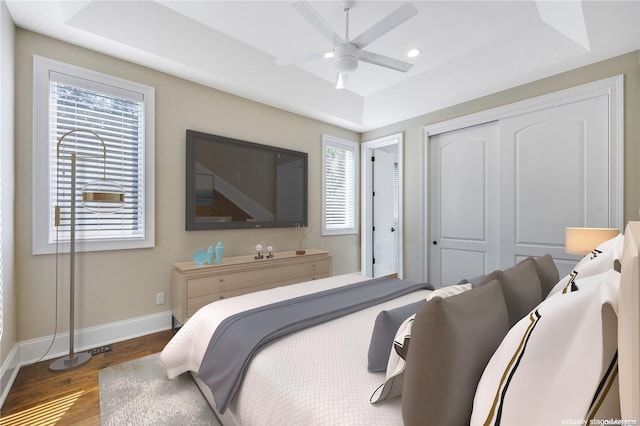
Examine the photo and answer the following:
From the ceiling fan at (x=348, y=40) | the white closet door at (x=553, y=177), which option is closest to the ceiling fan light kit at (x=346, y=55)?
the ceiling fan at (x=348, y=40)

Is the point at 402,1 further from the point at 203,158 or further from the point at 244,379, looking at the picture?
the point at 244,379

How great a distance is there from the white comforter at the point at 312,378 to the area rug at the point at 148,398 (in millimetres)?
243

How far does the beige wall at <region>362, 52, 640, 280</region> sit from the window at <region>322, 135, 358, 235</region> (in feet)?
1.68

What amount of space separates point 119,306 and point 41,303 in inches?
21.1

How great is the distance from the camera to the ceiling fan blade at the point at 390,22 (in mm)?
1793

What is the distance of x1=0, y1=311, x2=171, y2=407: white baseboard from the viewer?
6.54ft

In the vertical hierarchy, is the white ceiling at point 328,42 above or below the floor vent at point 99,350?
above

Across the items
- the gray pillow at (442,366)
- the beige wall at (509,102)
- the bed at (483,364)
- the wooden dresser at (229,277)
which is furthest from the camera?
the wooden dresser at (229,277)

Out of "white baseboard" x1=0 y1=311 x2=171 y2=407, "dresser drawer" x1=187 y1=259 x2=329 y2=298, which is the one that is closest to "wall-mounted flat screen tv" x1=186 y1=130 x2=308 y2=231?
"dresser drawer" x1=187 y1=259 x2=329 y2=298

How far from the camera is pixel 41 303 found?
2309 mm

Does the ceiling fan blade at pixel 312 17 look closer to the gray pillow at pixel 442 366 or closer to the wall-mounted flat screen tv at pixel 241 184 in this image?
the wall-mounted flat screen tv at pixel 241 184

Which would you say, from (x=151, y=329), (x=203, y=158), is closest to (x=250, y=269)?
(x=151, y=329)

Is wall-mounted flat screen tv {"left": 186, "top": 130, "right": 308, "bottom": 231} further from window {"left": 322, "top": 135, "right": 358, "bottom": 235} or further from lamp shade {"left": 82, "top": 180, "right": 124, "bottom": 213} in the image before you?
lamp shade {"left": 82, "top": 180, "right": 124, "bottom": 213}

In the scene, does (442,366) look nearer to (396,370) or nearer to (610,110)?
(396,370)
